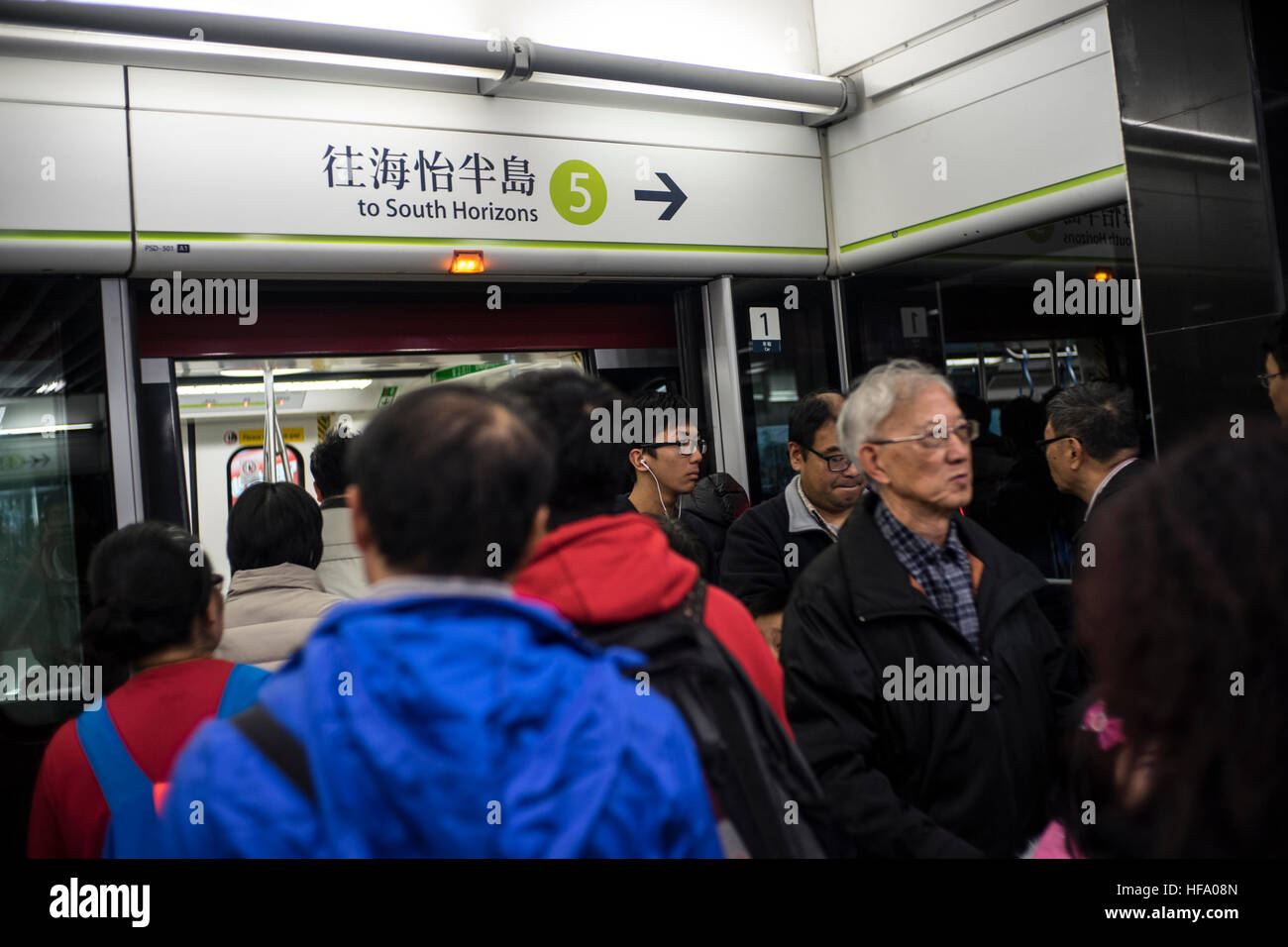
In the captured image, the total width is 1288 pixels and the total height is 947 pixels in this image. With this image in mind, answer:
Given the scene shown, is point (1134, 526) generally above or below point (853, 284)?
below

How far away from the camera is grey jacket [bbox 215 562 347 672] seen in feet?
8.44

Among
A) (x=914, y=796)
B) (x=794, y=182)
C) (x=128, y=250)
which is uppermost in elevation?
(x=794, y=182)

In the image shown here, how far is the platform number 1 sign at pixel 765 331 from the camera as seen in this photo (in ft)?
18.4

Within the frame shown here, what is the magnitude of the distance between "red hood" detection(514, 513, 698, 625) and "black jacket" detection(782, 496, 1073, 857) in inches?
27.3

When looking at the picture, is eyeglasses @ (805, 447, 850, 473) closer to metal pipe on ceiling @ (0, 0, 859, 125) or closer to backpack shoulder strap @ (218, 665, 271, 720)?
backpack shoulder strap @ (218, 665, 271, 720)

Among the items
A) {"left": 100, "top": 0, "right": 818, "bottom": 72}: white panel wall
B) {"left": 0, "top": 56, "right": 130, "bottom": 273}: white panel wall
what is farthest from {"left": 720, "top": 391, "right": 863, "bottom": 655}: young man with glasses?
{"left": 0, "top": 56, "right": 130, "bottom": 273}: white panel wall

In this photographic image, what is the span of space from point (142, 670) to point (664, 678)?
1.09 m

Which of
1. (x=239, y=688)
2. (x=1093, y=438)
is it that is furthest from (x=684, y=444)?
(x=239, y=688)
